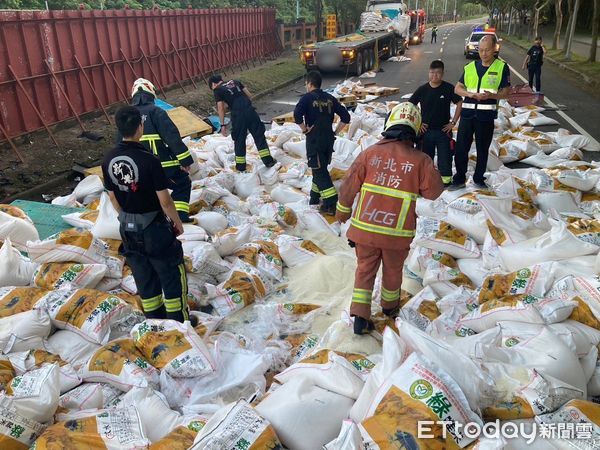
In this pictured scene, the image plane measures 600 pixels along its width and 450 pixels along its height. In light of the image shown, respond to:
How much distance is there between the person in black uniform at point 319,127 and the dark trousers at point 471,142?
1.32 m

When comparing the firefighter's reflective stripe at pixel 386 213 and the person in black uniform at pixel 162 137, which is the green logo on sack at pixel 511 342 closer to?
the firefighter's reflective stripe at pixel 386 213

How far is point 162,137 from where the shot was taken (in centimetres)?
429

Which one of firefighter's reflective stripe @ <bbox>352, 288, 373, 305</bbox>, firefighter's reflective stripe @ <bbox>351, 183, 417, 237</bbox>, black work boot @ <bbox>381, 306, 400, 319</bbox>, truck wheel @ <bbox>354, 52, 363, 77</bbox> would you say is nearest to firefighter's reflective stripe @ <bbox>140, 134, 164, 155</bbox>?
firefighter's reflective stripe @ <bbox>351, 183, 417, 237</bbox>

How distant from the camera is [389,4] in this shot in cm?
2250

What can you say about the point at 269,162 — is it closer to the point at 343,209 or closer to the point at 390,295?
the point at 343,209

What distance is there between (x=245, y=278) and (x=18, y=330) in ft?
4.93

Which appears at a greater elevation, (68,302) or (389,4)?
(389,4)

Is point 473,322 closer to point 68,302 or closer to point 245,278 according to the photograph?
point 245,278

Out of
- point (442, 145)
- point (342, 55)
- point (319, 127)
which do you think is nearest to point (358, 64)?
point (342, 55)

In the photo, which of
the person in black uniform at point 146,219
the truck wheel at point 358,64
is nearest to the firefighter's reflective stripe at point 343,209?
the person in black uniform at point 146,219

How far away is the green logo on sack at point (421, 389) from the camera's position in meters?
1.84

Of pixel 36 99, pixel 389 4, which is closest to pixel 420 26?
pixel 389 4

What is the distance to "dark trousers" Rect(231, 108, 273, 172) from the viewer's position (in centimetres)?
611

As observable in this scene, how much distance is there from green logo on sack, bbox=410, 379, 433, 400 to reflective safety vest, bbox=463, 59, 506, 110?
389 cm
